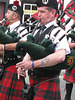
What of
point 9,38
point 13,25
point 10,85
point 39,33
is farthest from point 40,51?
point 13,25

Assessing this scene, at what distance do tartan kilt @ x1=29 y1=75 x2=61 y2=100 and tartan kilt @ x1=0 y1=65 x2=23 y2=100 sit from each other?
873mm

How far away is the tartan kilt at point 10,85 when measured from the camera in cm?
470

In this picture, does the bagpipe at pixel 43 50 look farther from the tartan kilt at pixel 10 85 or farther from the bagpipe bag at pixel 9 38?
the tartan kilt at pixel 10 85

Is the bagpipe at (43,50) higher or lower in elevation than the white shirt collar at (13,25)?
higher

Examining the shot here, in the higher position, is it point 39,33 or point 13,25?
point 39,33

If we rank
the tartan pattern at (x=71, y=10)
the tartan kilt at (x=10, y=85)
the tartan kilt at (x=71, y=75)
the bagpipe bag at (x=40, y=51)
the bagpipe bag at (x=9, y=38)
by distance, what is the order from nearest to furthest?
1. the bagpipe bag at (x=40, y=51)
2. the bagpipe bag at (x=9, y=38)
3. the tartan kilt at (x=10, y=85)
4. the tartan pattern at (x=71, y=10)
5. the tartan kilt at (x=71, y=75)

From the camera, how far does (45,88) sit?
3812 mm

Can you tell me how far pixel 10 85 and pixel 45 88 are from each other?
1070 mm

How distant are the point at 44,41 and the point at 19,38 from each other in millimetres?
1177

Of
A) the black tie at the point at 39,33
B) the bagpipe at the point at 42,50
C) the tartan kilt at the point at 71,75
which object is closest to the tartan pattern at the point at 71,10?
the tartan kilt at the point at 71,75

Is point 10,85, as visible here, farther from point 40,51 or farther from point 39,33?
point 40,51

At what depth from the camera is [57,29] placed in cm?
360

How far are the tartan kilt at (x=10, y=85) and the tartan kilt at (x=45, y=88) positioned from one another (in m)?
0.87

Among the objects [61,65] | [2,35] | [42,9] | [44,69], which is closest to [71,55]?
[61,65]
